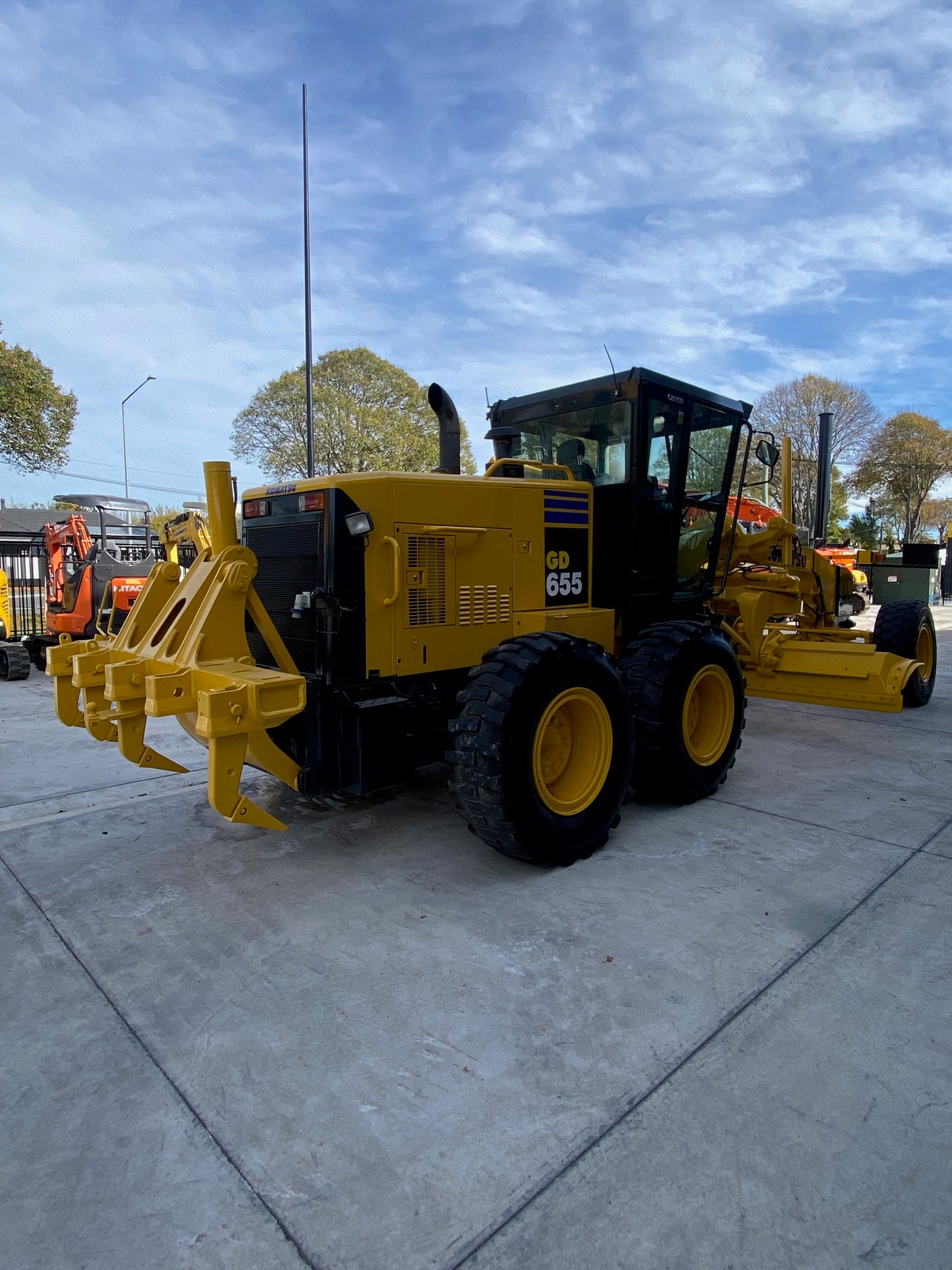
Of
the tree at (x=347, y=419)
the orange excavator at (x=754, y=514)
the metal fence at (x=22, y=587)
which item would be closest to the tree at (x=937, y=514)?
the tree at (x=347, y=419)

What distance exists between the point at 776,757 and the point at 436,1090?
4349 mm

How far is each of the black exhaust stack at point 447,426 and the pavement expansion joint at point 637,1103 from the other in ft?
10.1

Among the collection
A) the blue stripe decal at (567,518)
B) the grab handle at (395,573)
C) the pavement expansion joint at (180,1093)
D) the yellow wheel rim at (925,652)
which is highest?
the blue stripe decal at (567,518)

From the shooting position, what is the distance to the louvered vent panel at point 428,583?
156 inches

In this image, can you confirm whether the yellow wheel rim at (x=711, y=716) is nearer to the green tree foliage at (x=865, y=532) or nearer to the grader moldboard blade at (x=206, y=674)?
the grader moldboard blade at (x=206, y=674)

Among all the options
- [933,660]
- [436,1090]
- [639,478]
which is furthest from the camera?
[933,660]

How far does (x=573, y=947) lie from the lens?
304 centimetres

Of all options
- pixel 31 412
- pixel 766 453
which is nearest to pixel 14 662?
pixel 766 453

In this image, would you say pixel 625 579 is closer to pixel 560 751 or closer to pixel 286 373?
pixel 560 751

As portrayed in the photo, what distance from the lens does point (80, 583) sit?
1110cm

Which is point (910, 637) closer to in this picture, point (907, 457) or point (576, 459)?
Answer: point (576, 459)

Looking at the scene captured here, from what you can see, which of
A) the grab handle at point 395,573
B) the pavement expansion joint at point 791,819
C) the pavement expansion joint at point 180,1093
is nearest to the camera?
the pavement expansion joint at point 180,1093

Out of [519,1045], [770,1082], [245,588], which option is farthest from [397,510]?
[770,1082]

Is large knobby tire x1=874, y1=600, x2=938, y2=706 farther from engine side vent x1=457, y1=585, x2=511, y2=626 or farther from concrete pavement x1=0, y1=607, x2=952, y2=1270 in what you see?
engine side vent x1=457, y1=585, x2=511, y2=626
